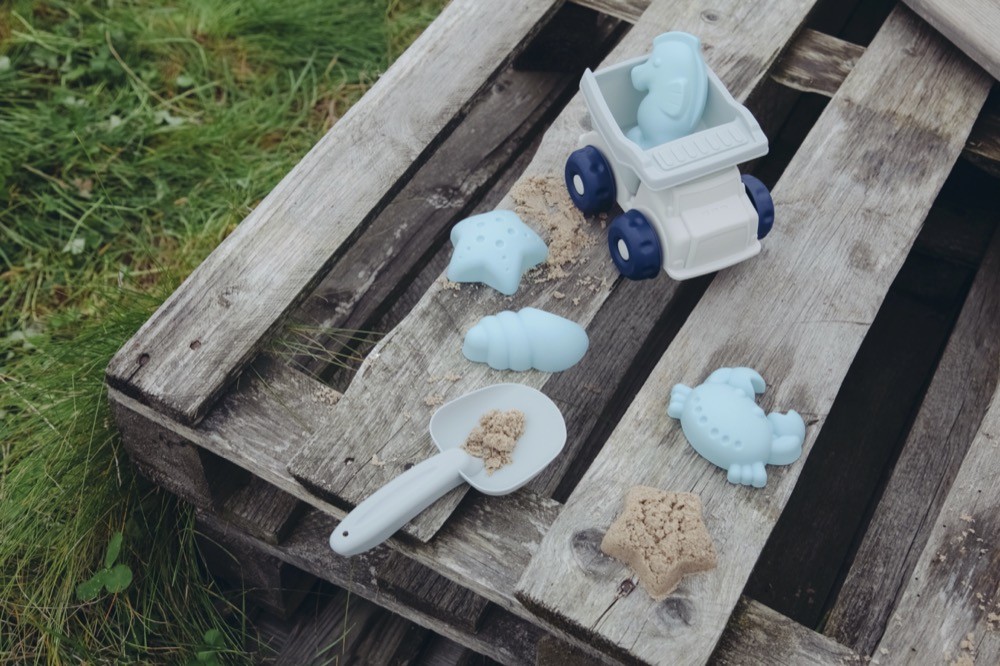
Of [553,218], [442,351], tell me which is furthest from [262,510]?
[553,218]

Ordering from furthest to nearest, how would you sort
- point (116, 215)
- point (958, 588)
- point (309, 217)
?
point (116, 215) < point (309, 217) < point (958, 588)

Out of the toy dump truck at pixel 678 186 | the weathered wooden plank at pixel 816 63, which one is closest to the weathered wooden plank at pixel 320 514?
the toy dump truck at pixel 678 186

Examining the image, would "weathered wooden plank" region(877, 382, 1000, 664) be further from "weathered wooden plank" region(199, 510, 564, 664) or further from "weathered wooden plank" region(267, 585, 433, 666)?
Result: "weathered wooden plank" region(267, 585, 433, 666)

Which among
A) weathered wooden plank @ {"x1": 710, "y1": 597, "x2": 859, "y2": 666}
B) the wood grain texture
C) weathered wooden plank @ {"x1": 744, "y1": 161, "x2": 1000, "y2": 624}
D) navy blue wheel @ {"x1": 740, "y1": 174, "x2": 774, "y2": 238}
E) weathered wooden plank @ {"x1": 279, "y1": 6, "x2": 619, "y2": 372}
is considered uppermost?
the wood grain texture

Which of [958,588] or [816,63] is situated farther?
[816,63]

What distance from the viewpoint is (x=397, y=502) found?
163 cm

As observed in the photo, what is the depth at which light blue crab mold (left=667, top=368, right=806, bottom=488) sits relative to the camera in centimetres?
169

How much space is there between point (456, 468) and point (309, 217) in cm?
65

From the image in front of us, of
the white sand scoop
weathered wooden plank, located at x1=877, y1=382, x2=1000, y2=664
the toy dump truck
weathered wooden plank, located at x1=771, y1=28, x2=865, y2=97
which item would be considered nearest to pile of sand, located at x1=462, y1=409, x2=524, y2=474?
the white sand scoop

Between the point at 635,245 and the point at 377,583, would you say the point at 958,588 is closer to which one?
the point at 635,245

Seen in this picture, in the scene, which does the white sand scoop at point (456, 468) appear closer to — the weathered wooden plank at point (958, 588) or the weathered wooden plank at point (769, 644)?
the weathered wooden plank at point (769, 644)

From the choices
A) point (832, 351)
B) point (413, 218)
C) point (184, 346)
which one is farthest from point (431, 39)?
point (832, 351)

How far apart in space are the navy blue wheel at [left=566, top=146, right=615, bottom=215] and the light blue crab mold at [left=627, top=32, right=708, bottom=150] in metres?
0.10

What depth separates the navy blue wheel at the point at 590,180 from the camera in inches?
76.2
